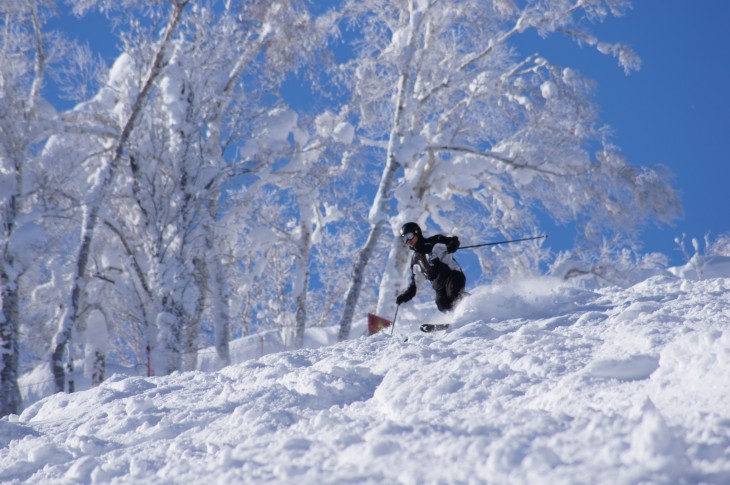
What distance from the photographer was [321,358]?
6473 mm

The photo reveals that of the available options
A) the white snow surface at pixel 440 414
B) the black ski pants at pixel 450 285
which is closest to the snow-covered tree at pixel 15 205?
the white snow surface at pixel 440 414

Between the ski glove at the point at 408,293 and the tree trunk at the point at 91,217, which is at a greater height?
the tree trunk at the point at 91,217

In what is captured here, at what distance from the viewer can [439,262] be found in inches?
325

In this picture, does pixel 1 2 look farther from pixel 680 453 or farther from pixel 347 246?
pixel 347 246

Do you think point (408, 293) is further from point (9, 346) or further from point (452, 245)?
point (9, 346)

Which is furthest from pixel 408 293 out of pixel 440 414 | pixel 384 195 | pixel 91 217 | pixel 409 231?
pixel 91 217

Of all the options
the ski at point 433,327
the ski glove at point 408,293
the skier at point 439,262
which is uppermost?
the skier at point 439,262

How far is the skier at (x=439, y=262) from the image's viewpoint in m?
8.18

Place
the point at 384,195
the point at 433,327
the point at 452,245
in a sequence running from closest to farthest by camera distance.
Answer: the point at 433,327
the point at 452,245
the point at 384,195

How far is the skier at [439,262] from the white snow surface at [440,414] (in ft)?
5.21

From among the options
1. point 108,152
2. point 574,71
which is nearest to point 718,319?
point 574,71

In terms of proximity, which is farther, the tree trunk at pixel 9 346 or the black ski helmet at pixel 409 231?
the tree trunk at pixel 9 346

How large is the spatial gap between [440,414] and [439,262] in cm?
457

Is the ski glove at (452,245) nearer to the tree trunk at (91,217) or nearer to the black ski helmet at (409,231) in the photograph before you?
the black ski helmet at (409,231)
